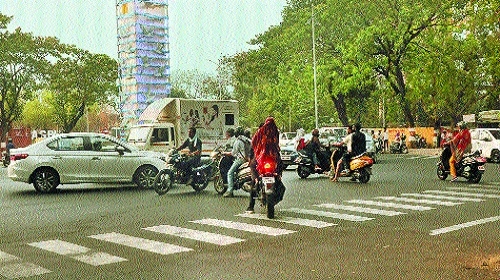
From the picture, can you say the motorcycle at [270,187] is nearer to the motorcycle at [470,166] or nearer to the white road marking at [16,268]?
the white road marking at [16,268]

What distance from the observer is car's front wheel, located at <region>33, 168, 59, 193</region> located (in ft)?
50.3

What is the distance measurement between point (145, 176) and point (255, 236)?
27.6ft

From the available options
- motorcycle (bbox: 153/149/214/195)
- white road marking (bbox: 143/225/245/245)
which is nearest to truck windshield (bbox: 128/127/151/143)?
motorcycle (bbox: 153/149/214/195)

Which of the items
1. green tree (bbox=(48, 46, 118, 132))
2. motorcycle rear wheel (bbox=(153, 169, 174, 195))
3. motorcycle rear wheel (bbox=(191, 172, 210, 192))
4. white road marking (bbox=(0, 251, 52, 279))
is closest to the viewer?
white road marking (bbox=(0, 251, 52, 279))

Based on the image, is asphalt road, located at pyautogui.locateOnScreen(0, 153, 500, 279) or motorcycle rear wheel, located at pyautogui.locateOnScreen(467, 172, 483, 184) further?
motorcycle rear wheel, located at pyautogui.locateOnScreen(467, 172, 483, 184)

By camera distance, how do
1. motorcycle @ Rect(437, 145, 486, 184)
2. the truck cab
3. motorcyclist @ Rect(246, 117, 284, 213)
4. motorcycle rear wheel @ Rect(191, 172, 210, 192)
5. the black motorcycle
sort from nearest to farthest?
1. motorcyclist @ Rect(246, 117, 284, 213)
2. the black motorcycle
3. motorcycle rear wheel @ Rect(191, 172, 210, 192)
4. motorcycle @ Rect(437, 145, 486, 184)
5. the truck cab

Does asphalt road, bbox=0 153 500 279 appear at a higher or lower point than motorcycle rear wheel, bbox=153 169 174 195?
lower

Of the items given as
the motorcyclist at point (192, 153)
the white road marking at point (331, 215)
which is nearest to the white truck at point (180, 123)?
the motorcyclist at point (192, 153)

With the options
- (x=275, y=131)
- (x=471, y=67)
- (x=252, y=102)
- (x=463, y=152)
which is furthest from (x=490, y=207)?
(x=252, y=102)

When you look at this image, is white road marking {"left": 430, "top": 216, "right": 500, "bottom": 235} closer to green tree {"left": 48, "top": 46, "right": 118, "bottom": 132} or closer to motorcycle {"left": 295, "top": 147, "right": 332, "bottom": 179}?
motorcycle {"left": 295, "top": 147, "right": 332, "bottom": 179}

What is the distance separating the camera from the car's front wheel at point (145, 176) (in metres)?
16.2

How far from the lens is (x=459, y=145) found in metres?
16.4

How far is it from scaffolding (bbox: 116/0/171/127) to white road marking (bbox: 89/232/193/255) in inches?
1583

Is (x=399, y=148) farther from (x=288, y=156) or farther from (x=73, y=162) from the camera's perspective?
(x=73, y=162)
